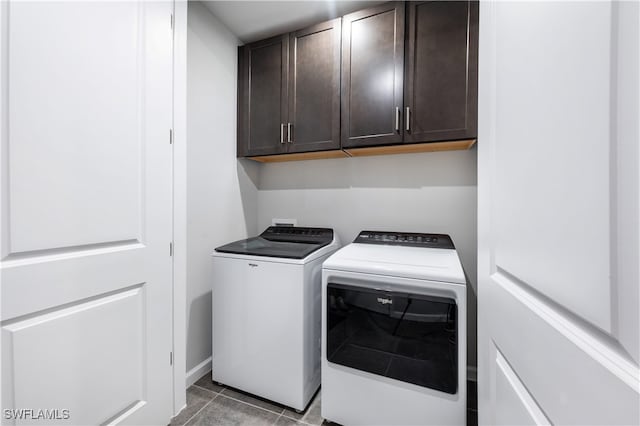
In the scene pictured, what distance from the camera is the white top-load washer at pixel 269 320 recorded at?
1493 mm

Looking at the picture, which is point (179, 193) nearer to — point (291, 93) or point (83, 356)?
point (83, 356)

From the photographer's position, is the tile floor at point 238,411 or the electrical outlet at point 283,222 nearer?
the tile floor at point 238,411

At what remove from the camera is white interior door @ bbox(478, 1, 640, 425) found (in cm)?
29

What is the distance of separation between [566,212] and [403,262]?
40.7 inches

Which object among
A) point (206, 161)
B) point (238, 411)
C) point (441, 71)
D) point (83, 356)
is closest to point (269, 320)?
point (238, 411)

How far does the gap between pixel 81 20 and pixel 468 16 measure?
1.88 meters

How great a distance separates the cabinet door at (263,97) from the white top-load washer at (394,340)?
1.15 m

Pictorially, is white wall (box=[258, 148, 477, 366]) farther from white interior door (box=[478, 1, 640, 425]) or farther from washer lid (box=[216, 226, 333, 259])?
white interior door (box=[478, 1, 640, 425])

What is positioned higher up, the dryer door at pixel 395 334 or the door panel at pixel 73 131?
the door panel at pixel 73 131

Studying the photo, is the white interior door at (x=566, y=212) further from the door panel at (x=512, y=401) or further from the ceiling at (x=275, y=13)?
the ceiling at (x=275, y=13)

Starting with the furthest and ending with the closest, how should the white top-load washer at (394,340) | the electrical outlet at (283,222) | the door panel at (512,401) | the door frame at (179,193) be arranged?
the electrical outlet at (283,222) < the door frame at (179,193) < the white top-load washer at (394,340) < the door panel at (512,401)

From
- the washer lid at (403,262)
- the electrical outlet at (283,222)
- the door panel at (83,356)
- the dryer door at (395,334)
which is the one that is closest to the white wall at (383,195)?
the electrical outlet at (283,222)

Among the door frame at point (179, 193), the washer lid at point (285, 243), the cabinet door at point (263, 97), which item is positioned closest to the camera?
the door frame at point (179, 193)

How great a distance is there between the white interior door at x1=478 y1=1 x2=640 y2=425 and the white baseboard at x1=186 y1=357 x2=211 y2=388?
1828mm
